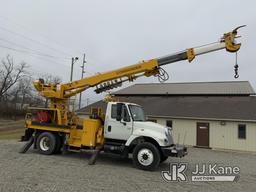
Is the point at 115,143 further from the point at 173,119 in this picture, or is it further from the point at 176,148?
the point at 173,119

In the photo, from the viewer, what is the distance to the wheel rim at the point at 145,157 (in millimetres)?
10492

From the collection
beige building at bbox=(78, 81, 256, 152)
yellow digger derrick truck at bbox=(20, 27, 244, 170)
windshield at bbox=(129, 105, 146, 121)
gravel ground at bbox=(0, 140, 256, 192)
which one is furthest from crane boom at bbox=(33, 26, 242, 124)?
beige building at bbox=(78, 81, 256, 152)

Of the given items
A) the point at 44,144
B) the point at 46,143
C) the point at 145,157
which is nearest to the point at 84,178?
the point at 145,157

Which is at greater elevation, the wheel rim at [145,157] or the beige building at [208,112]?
the beige building at [208,112]

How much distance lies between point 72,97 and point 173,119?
11.7m

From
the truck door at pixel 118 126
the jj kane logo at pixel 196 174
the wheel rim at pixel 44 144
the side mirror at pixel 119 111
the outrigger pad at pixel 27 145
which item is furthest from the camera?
the outrigger pad at pixel 27 145

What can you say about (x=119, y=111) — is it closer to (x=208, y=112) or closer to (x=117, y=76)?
(x=117, y=76)

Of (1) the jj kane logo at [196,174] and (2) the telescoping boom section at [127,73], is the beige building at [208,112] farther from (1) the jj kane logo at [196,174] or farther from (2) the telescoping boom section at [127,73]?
(2) the telescoping boom section at [127,73]

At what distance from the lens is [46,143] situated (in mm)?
13055

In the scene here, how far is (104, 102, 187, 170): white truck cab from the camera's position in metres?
10.5

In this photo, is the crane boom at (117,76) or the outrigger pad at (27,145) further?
the outrigger pad at (27,145)

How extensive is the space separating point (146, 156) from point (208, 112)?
13.5m

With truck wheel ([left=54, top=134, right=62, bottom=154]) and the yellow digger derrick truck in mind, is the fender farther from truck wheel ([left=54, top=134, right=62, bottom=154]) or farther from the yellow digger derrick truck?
truck wheel ([left=54, top=134, right=62, bottom=154])

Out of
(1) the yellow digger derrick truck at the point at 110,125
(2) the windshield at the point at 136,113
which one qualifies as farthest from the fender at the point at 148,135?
(2) the windshield at the point at 136,113
